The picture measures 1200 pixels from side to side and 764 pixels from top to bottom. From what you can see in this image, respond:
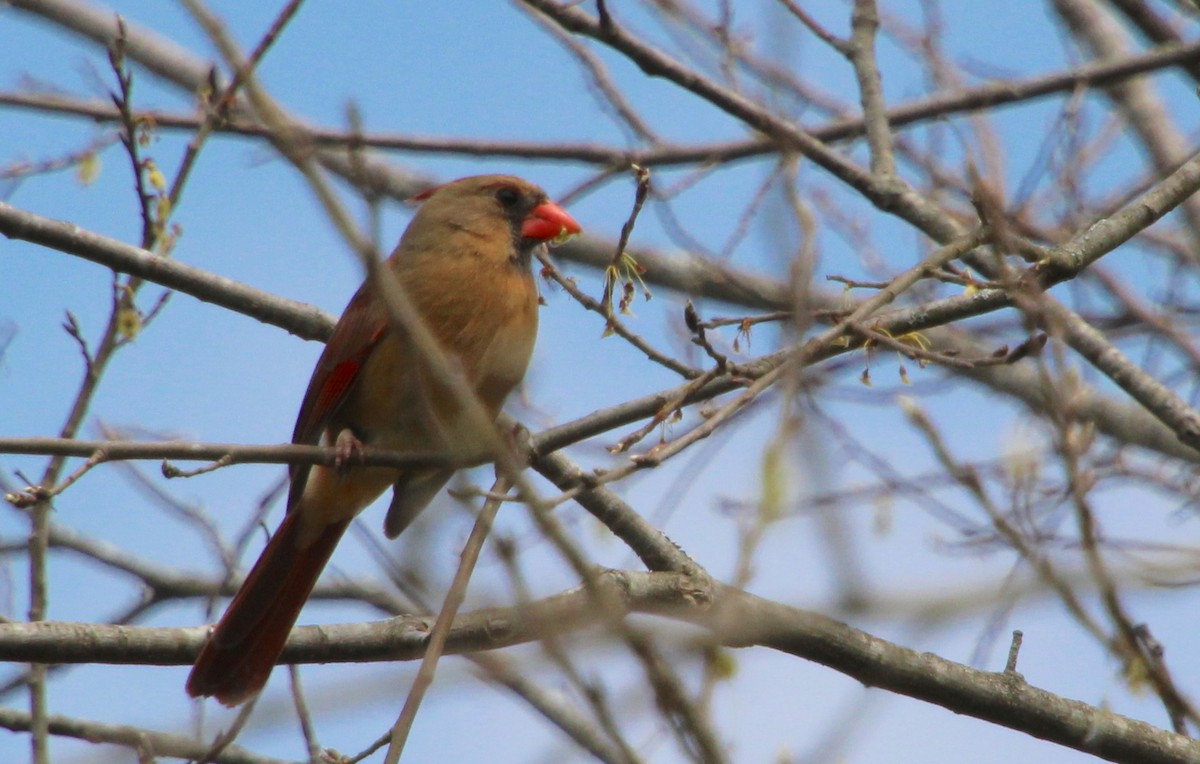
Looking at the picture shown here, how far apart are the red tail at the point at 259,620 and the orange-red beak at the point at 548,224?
3.62 ft

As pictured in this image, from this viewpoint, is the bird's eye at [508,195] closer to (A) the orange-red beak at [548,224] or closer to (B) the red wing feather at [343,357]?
(A) the orange-red beak at [548,224]

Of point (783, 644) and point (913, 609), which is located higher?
point (783, 644)

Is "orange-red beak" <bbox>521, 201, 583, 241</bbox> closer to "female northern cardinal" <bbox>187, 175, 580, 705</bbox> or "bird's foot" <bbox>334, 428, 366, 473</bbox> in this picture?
"female northern cardinal" <bbox>187, 175, 580, 705</bbox>

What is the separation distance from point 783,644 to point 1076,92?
8.62ft

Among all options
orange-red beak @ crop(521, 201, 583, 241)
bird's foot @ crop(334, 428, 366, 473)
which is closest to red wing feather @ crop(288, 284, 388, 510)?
bird's foot @ crop(334, 428, 366, 473)

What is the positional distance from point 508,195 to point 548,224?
0.71 feet

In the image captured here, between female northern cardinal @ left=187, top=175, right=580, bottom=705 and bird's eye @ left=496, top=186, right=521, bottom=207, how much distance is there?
0.23 metres

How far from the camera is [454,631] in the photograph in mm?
2854

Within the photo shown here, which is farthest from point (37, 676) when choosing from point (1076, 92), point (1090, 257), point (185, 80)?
point (185, 80)

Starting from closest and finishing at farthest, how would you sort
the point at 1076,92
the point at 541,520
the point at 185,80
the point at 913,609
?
1. the point at 541,520
2. the point at 913,609
3. the point at 1076,92
4. the point at 185,80

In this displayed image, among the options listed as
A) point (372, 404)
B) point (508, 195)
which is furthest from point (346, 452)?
point (508, 195)

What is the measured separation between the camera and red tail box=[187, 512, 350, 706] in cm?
370

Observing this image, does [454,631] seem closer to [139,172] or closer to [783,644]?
[783,644]

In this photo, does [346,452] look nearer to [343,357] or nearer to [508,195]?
[343,357]
